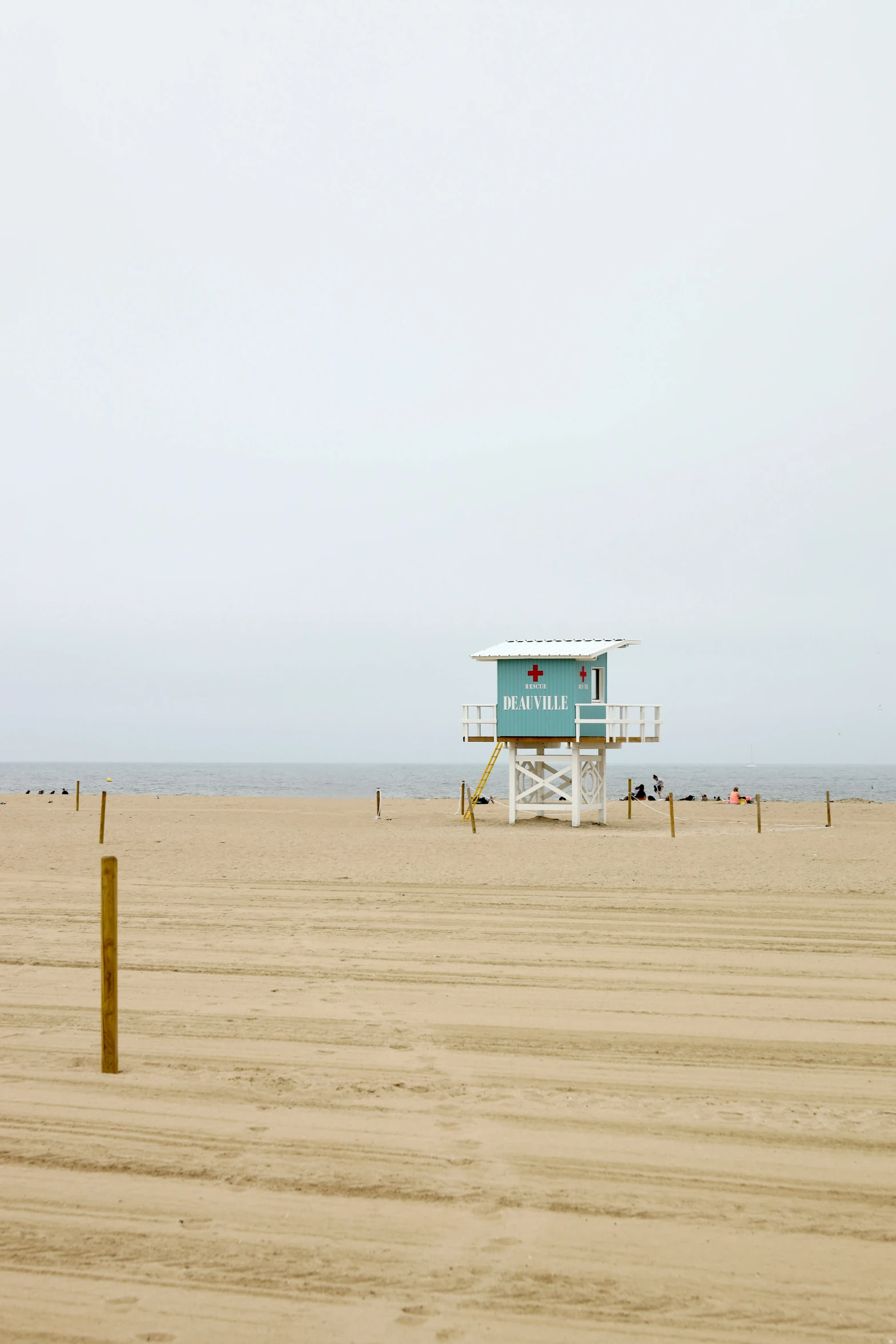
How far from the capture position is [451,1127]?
18.5ft

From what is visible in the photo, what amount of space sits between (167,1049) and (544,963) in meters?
4.17

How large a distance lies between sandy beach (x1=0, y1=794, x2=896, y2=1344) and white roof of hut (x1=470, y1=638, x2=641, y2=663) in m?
16.9

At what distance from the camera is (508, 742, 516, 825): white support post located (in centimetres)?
3053

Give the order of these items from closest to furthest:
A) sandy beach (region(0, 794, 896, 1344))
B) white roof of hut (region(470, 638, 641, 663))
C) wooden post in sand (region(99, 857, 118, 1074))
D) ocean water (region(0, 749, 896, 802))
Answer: sandy beach (region(0, 794, 896, 1344)) → wooden post in sand (region(99, 857, 118, 1074)) → white roof of hut (region(470, 638, 641, 663)) → ocean water (region(0, 749, 896, 802))

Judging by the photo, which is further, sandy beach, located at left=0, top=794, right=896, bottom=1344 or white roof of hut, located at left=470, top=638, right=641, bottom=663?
white roof of hut, located at left=470, top=638, right=641, bottom=663

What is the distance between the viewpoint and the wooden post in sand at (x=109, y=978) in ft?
21.2

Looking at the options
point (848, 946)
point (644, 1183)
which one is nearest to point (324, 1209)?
point (644, 1183)

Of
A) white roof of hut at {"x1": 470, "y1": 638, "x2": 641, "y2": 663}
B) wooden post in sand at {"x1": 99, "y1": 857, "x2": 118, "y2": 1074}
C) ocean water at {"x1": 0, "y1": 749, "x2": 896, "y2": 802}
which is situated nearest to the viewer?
wooden post in sand at {"x1": 99, "y1": 857, "x2": 118, "y2": 1074}

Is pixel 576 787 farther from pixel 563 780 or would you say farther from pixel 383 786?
pixel 383 786

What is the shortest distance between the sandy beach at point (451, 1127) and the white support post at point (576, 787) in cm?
1730

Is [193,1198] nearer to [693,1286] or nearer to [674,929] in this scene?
[693,1286]

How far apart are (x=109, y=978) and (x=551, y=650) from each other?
24.5 m

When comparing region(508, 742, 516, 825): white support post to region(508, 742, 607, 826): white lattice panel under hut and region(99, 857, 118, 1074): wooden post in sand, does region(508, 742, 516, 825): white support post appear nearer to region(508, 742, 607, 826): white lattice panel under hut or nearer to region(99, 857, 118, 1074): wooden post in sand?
region(508, 742, 607, 826): white lattice panel under hut

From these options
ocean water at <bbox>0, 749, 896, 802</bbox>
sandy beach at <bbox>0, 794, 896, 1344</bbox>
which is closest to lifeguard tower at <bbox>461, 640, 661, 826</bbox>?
sandy beach at <bbox>0, 794, 896, 1344</bbox>
